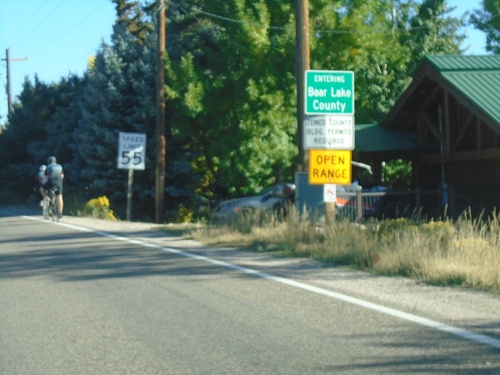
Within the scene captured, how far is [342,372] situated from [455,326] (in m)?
2.05

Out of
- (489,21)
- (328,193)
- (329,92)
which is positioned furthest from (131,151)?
(489,21)

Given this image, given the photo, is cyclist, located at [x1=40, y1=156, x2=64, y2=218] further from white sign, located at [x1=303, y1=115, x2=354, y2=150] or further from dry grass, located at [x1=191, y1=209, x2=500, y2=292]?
white sign, located at [x1=303, y1=115, x2=354, y2=150]

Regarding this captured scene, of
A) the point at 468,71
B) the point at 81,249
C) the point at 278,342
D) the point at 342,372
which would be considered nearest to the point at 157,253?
the point at 81,249

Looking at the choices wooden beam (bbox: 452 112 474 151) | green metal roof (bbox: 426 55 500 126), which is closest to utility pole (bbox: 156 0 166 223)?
green metal roof (bbox: 426 55 500 126)

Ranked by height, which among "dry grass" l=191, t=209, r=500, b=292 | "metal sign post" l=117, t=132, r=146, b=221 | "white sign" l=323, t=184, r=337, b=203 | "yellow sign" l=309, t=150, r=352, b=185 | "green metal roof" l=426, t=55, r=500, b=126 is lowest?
"dry grass" l=191, t=209, r=500, b=292

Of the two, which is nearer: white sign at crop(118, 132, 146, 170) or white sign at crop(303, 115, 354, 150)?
white sign at crop(303, 115, 354, 150)

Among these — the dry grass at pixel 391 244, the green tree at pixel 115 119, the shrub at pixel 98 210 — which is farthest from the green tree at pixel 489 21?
the dry grass at pixel 391 244

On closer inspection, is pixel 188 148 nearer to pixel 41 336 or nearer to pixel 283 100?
pixel 283 100

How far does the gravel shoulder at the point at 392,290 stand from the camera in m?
9.30

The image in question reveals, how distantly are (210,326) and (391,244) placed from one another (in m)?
5.65

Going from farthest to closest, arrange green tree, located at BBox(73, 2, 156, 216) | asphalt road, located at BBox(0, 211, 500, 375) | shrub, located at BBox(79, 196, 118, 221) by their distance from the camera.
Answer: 1. green tree, located at BBox(73, 2, 156, 216)
2. shrub, located at BBox(79, 196, 118, 221)
3. asphalt road, located at BBox(0, 211, 500, 375)

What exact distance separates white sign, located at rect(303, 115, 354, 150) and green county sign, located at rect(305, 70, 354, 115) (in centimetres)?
14

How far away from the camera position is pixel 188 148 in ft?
112

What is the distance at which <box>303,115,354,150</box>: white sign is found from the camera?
16594mm
